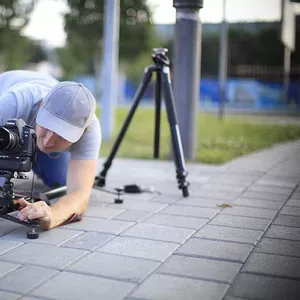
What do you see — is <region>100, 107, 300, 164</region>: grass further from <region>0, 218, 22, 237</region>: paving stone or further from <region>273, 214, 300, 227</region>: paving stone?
<region>0, 218, 22, 237</region>: paving stone

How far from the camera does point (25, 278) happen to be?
297cm

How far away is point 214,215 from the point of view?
4.59 metres

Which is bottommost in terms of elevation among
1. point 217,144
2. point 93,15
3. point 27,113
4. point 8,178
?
point 217,144

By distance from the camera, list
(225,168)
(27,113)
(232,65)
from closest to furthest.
A: 1. (27,113)
2. (225,168)
3. (232,65)

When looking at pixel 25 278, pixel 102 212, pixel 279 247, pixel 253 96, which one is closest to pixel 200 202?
pixel 102 212

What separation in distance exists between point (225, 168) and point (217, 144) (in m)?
2.76

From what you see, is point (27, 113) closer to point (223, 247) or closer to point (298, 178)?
point (223, 247)

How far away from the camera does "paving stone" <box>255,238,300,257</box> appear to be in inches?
142

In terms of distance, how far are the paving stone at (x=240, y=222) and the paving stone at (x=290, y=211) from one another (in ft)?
1.19

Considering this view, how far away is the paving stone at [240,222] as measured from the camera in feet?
13.9

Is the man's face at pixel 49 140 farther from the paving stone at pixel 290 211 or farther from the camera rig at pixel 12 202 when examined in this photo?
the paving stone at pixel 290 211

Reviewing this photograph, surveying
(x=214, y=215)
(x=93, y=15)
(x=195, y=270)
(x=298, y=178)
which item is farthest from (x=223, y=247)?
(x=93, y=15)

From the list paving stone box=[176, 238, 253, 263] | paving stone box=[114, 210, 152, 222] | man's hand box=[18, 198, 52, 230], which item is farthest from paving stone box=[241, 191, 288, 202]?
man's hand box=[18, 198, 52, 230]

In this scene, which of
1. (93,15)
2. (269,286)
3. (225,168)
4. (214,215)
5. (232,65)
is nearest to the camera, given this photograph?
(269,286)
